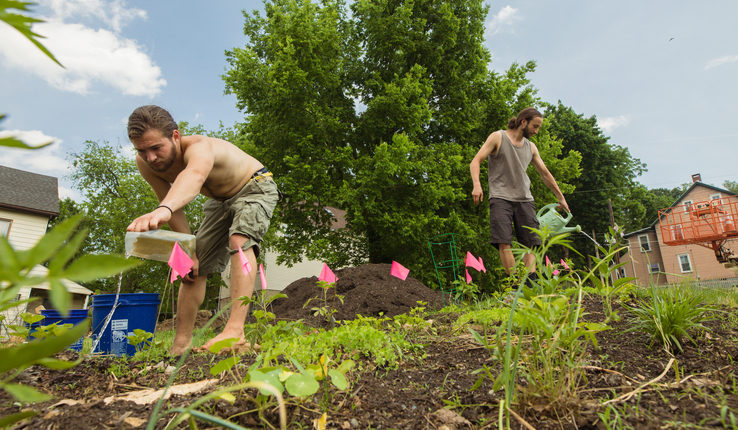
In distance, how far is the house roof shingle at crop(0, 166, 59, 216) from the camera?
1488 cm

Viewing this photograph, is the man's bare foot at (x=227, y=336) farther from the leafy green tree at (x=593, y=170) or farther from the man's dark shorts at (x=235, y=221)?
the leafy green tree at (x=593, y=170)

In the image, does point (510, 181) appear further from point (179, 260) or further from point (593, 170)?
point (593, 170)

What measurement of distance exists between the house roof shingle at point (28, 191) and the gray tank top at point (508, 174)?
17.4m

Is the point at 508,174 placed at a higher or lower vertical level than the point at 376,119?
lower

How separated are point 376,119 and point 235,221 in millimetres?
8408

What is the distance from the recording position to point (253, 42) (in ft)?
43.0

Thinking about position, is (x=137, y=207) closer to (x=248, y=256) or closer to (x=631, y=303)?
(x=248, y=256)

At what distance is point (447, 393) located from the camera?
1300mm

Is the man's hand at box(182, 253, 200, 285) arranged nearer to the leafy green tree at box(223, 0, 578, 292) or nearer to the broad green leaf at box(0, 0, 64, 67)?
the broad green leaf at box(0, 0, 64, 67)

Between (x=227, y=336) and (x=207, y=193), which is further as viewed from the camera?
(x=207, y=193)

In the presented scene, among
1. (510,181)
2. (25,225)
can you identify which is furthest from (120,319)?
(25,225)

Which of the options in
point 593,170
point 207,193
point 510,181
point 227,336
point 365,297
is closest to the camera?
point 227,336

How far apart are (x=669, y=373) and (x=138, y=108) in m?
2.88

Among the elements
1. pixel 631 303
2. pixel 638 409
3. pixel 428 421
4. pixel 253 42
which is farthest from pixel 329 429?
pixel 253 42
